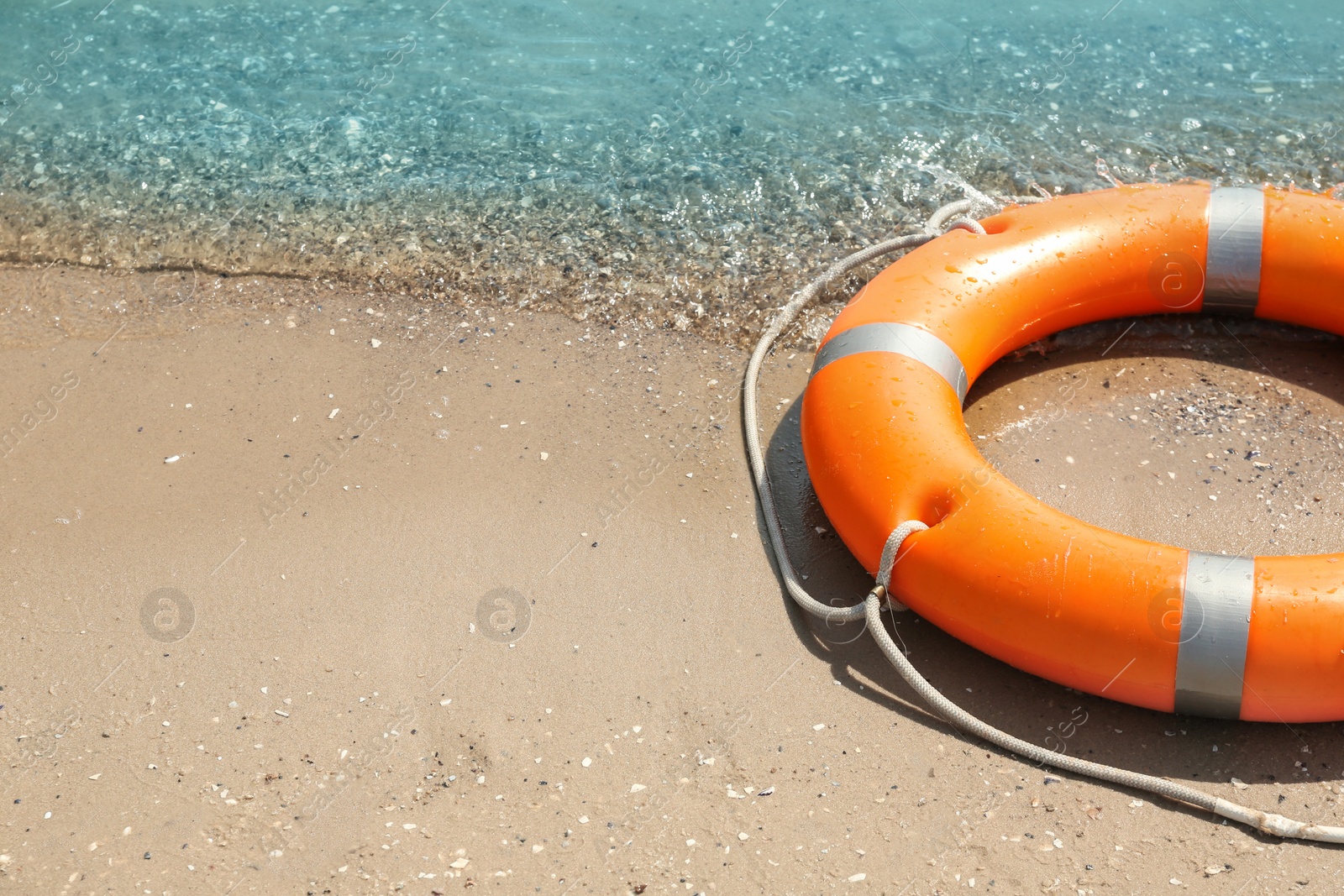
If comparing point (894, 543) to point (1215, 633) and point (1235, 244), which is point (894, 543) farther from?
point (1235, 244)

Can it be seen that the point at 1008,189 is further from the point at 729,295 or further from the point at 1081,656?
the point at 1081,656

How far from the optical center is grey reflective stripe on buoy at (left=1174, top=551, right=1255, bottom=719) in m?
2.50

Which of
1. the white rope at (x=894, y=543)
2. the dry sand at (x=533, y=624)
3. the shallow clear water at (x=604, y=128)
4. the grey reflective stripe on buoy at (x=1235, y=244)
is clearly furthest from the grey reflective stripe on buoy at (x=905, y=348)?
the grey reflective stripe on buoy at (x=1235, y=244)

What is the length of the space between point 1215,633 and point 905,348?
1114 millimetres

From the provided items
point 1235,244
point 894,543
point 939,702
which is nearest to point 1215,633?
point 939,702

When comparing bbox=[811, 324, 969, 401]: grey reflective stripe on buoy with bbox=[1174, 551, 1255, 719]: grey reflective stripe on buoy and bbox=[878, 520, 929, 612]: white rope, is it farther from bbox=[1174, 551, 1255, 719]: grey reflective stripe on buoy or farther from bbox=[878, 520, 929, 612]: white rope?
bbox=[1174, 551, 1255, 719]: grey reflective stripe on buoy

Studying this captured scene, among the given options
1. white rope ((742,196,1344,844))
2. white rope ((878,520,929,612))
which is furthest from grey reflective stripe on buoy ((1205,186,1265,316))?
white rope ((878,520,929,612))

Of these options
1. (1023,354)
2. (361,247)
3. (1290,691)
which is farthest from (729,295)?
(1290,691)

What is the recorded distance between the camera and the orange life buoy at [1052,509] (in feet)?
8.26

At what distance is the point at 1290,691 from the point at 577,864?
1.64m

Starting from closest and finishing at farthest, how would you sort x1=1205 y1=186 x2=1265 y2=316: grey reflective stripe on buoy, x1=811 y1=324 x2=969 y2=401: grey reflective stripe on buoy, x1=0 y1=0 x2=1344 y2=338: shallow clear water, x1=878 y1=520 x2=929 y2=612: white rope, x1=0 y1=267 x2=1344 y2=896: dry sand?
x1=0 y1=267 x2=1344 y2=896: dry sand
x1=878 y1=520 x2=929 y2=612: white rope
x1=811 y1=324 x2=969 y2=401: grey reflective stripe on buoy
x1=1205 y1=186 x2=1265 y2=316: grey reflective stripe on buoy
x1=0 y1=0 x2=1344 y2=338: shallow clear water

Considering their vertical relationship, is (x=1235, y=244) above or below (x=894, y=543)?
above

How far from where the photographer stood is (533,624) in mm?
2922

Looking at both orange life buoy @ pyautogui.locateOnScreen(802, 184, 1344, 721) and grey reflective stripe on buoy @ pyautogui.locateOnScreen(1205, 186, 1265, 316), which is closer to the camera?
orange life buoy @ pyautogui.locateOnScreen(802, 184, 1344, 721)
